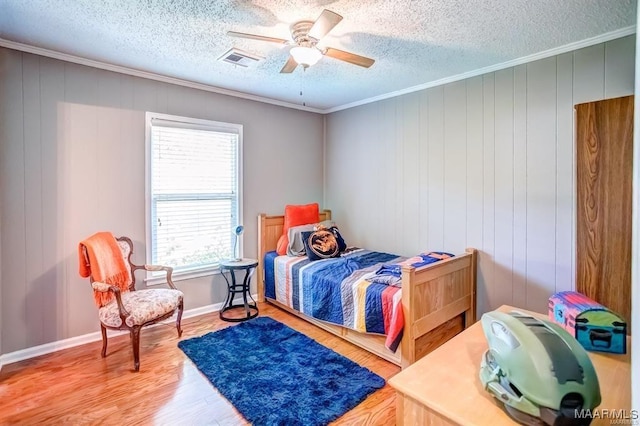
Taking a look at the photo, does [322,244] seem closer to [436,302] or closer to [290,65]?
[436,302]

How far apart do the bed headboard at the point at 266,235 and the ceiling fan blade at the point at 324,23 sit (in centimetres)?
245

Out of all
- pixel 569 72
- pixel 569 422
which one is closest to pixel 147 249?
pixel 569 422

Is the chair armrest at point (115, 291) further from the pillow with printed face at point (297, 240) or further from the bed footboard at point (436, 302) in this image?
the bed footboard at point (436, 302)

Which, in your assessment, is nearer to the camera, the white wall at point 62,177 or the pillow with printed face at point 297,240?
the white wall at point 62,177

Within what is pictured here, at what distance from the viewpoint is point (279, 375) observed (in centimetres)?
240

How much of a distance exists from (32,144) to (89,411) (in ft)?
6.83

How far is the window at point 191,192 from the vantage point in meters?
3.32

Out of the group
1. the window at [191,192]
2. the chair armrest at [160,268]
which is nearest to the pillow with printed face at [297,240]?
the window at [191,192]

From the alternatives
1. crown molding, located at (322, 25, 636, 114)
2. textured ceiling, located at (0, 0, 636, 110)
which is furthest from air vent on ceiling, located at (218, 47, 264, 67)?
crown molding, located at (322, 25, 636, 114)

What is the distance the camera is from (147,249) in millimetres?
3283

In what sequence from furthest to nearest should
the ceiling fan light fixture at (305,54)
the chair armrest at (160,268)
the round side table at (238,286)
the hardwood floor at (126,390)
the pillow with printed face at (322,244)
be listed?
the pillow with printed face at (322,244) → the round side table at (238,286) → the chair armrest at (160,268) → the ceiling fan light fixture at (305,54) → the hardwood floor at (126,390)

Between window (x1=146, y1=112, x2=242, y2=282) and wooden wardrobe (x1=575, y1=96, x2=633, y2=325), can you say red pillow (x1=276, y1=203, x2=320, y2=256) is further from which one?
wooden wardrobe (x1=575, y1=96, x2=633, y2=325)

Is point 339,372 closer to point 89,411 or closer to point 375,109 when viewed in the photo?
point 89,411

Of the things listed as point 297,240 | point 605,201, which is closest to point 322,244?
Result: point 297,240
